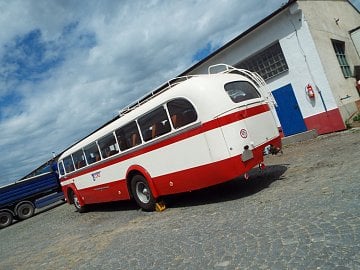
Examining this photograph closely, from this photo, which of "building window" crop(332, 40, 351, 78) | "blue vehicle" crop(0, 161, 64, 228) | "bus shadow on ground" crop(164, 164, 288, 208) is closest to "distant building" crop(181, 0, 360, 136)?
"building window" crop(332, 40, 351, 78)

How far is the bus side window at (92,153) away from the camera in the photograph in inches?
460

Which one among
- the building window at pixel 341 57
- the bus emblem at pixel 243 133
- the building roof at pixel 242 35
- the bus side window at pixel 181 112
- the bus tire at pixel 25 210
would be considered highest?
the building roof at pixel 242 35

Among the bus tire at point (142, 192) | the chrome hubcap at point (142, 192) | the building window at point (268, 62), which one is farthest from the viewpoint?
the building window at point (268, 62)

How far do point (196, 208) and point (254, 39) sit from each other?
10230mm

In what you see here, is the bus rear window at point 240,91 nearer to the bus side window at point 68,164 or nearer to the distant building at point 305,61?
the distant building at point 305,61

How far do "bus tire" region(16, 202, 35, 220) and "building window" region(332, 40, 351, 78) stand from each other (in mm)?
17456

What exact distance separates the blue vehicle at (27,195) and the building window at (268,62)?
12715 millimetres

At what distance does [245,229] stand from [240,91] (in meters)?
3.74

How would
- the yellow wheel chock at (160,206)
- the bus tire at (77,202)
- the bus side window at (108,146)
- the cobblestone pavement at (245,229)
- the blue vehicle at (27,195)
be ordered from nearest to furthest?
1. the cobblestone pavement at (245,229)
2. the yellow wheel chock at (160,206)
3. the bus side window at (108,146)
4. the bus tire at (77,202)
5. the blue vehicle at (27,195)

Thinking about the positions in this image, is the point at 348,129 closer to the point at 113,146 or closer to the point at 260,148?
the point at 260,148

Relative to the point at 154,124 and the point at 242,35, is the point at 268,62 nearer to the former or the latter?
the point at 242,35

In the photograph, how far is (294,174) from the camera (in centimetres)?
846

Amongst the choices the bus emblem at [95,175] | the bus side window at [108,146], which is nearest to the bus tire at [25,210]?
the bus emblem at [95,175]

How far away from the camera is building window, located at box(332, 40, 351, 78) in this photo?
15700mm
